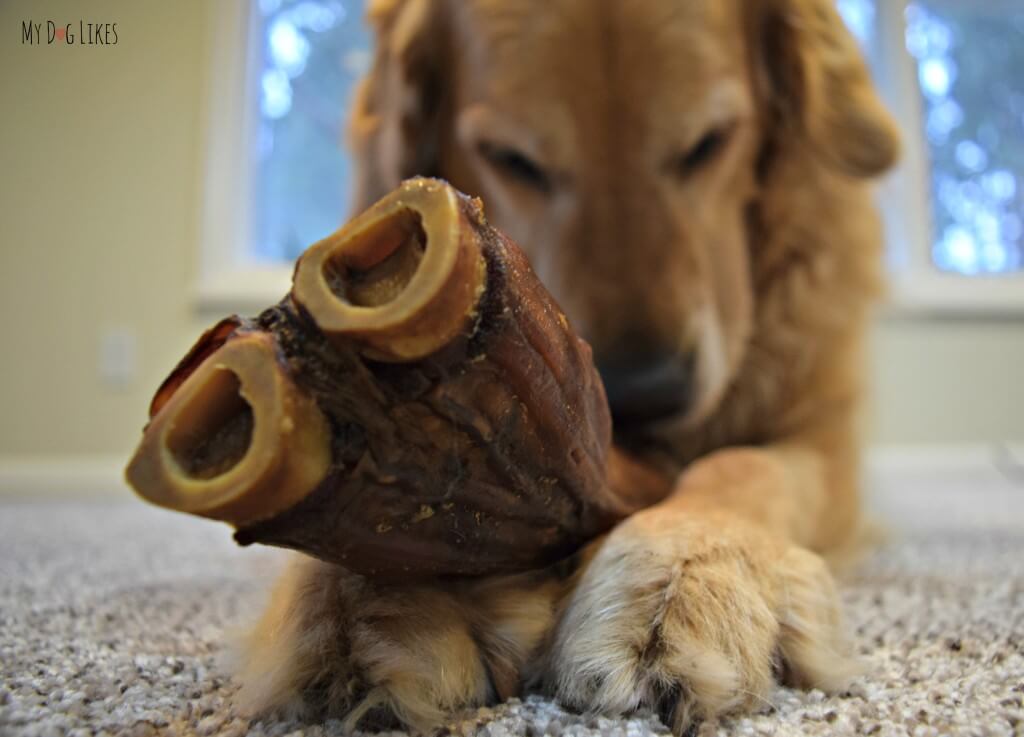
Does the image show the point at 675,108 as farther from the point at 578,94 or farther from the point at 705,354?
the point at 705,354

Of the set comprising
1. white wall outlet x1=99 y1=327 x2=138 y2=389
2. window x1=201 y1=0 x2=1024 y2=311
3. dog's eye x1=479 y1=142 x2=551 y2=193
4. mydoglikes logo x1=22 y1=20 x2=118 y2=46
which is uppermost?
window x1=201 y1=0 x2=1024 y2=311

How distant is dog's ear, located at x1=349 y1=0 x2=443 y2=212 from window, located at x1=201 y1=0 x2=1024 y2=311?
3.32 feet

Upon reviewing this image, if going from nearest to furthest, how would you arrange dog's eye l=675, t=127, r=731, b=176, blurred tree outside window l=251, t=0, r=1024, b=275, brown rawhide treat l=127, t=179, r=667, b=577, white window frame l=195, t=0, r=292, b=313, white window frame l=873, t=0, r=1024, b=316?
brown rawhide treat l=127, t=179, r=667, b=577
dog's eye l=675, t=127, r=731, b=176
white window frame l=195, t=0, r=292, b=313
blurred tree outside window l=251, t=0, r=1024, b=275
white window frame l=873, t=0, r=1024, b=316

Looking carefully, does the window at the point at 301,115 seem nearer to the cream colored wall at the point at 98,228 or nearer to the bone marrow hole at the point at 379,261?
the cream colored wall at the point at 98,228

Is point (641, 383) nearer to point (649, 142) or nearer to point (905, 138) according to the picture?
point (649, 142)

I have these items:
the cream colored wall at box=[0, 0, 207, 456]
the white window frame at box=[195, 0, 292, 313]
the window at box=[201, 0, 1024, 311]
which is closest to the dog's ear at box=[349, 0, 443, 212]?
the cream colored wall at box=[0, 0, 207, 456]

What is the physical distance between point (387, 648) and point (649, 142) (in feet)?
2.31

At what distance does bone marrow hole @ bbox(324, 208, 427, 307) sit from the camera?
309 mm

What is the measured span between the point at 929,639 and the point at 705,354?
0.36 metres

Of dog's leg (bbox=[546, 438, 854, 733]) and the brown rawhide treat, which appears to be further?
dog's leg (bbox=[546, 438, 854, 733])

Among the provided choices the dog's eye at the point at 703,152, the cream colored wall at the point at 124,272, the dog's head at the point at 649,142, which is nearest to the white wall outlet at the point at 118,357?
the cream colored wall at the point at 124,272

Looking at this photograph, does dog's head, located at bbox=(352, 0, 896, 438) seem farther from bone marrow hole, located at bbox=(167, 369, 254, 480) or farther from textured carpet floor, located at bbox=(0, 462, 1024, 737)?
bone marrow hole, located at bbox=(167, 369, 254, 480)

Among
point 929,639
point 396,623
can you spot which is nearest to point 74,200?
point 396,623

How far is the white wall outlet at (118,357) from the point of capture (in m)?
2.45
